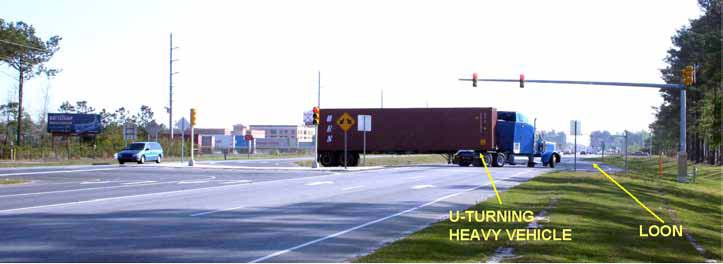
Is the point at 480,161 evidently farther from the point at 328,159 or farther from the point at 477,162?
the point at 328,159

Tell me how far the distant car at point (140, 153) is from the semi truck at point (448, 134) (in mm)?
12764

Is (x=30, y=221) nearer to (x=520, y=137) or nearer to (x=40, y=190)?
(x=40, y=190)

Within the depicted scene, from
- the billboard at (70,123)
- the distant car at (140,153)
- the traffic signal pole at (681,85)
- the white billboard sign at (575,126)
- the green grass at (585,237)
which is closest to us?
the green grass at (585,237)

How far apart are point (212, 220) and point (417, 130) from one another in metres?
34.8

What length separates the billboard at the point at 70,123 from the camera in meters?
70.3

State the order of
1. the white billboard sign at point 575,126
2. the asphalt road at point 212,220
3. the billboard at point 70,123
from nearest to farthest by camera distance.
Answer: the asphalt road at point 212,220, the white billboard sign at point 575,126, the billboard at point 70,123

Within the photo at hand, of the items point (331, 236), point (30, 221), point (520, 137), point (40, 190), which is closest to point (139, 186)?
point (40, 190)

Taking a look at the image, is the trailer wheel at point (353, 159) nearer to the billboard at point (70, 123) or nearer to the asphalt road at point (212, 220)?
the asphalt road at point (212, 220)

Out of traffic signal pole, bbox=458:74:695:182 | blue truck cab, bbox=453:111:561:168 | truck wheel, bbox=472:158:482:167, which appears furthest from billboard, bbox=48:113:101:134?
traffic signal pole, bbox=458:74:695:182

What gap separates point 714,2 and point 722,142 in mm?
18850

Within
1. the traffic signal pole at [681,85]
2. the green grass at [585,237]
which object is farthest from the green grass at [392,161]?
the green grass at [585,237]

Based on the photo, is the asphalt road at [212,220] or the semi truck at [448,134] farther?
the semi truck at [448,134]

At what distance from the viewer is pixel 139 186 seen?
27484 millimetres

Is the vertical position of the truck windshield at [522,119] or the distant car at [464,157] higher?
the truck windshield at [522,119]
